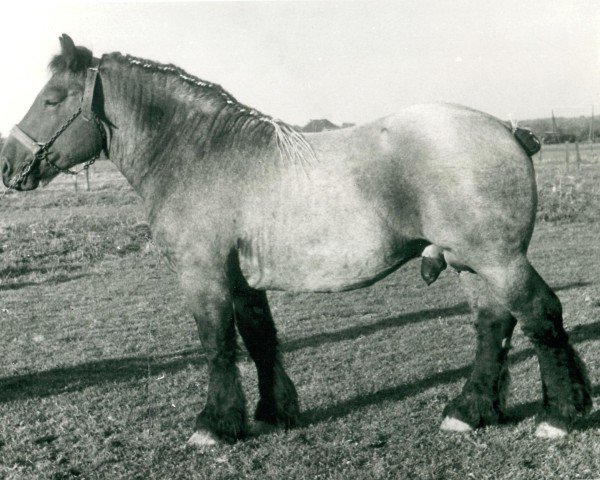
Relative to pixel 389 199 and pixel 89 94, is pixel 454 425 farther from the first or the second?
pixel 89 94

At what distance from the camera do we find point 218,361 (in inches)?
191

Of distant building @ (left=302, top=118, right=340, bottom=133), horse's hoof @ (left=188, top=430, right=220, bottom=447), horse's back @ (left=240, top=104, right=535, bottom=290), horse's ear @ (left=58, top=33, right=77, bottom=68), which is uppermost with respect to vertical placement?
horse's ear @ (left=58, top=33, right=77, bottom=68)

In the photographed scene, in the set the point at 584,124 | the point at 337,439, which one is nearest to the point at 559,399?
the point at 337,439

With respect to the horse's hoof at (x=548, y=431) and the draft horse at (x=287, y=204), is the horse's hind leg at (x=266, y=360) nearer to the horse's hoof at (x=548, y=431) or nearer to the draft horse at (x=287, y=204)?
the draft horse at (x=287, y=204)

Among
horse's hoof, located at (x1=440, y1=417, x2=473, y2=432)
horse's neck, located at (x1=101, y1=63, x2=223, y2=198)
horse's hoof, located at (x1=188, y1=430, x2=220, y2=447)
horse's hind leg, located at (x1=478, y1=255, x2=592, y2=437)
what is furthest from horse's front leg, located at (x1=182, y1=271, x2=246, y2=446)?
horse's hind leg, located at (x1=478, y1=255, x2=592, y2=437)

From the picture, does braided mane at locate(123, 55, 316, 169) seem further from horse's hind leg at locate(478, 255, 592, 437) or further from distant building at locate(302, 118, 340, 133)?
horse's hind leg at locate(478, 255, 592, 437)

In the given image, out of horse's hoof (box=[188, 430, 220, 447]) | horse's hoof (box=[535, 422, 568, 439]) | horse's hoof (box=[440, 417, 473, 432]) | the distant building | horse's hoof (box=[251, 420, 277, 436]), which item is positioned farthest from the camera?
the distant building

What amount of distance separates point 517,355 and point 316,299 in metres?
4.48

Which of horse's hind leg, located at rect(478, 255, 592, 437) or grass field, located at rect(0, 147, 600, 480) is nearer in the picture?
horse's hind leg, located at rect(478, 255, 592, 437)

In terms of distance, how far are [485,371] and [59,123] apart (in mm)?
4013

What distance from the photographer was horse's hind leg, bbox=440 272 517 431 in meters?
5.05

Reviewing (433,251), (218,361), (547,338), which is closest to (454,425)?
(547,338)

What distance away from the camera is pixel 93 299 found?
11758 millimetres

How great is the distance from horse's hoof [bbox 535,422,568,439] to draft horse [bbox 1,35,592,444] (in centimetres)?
1
